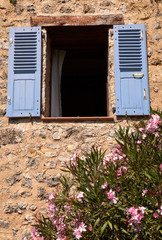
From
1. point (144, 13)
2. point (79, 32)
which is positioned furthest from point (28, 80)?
point (144, 13)

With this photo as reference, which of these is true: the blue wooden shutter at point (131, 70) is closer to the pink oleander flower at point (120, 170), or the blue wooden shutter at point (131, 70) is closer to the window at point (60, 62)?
the window at point (60, 62)

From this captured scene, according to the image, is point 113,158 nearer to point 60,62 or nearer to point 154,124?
point 154,124

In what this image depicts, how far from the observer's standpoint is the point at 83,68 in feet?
24.9

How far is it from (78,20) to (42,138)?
1.83 m

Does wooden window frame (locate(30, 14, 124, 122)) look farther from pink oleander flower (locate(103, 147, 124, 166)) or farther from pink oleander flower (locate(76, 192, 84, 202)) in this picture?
pink oleander flower (locate(76, 192, 84, 202))

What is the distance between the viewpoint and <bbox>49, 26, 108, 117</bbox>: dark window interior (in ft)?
17.3

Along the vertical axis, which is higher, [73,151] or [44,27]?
[44,27]

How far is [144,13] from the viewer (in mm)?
5113

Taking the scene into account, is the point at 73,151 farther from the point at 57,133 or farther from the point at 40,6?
the point at 40,6

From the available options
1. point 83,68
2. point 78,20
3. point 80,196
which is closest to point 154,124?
point 80,196

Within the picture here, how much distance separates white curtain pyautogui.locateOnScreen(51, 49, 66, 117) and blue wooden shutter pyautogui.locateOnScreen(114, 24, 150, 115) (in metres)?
1.03

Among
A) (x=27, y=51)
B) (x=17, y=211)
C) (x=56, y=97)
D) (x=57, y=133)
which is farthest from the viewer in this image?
(x=56, y=97)

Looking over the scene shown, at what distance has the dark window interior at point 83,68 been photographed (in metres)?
5.26

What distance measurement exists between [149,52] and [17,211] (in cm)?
285
